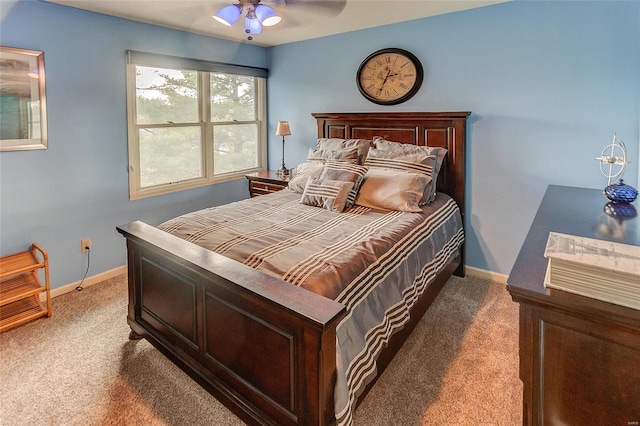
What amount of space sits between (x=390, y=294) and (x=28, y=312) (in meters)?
2.57

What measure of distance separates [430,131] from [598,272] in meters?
2.57

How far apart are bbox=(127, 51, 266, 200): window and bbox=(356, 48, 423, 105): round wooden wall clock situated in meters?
1.46

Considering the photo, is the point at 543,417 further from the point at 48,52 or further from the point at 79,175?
the point at 48,52

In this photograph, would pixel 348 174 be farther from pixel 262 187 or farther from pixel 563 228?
pixel 563 228

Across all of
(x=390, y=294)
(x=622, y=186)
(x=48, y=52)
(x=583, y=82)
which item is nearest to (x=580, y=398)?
(x=390, y=294)

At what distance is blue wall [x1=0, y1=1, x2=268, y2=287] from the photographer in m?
2.75

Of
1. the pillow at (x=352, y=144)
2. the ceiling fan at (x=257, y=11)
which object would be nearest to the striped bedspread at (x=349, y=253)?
the pillow at (x=352, y=144)

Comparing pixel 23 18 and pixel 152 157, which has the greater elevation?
pixel 23 18

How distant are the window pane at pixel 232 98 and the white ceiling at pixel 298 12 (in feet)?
1.77

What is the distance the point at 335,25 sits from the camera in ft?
11.8

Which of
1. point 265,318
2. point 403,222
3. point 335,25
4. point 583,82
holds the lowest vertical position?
point 265,318

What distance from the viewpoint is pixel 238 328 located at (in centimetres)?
166

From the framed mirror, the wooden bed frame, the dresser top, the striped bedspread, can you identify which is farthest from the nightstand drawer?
the dresser top

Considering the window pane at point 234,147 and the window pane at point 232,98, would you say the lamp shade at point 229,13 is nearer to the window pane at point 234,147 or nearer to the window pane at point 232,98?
the window pane at point 232,98
